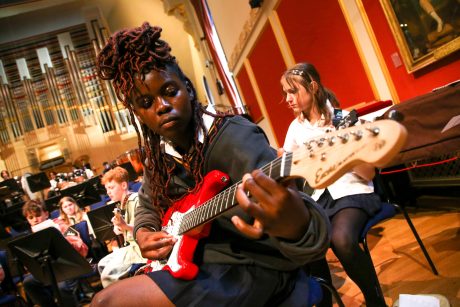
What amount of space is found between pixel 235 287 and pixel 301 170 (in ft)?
1.58

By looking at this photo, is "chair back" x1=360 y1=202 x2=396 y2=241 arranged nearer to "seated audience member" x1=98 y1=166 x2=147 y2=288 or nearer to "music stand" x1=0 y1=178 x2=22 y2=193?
"seated audience member" x1=98 y1=166 x2=147 y2=288

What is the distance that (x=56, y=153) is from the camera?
12914mm

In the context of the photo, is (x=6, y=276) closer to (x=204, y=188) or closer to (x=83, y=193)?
(x=83, y=193)

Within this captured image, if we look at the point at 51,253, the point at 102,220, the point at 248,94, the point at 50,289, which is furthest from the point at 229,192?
the point at 248,94

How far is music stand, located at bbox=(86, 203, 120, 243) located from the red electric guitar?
8.89ft

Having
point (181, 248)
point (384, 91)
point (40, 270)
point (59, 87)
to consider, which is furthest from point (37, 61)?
point (181, 248)

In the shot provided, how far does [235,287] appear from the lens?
1099mm

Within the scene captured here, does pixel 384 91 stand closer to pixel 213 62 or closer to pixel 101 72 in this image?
pixel 101 72

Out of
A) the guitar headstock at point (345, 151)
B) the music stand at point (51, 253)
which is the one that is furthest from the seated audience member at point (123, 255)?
the guitar headstock at point (345, 151)

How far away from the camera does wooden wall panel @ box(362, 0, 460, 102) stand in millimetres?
2906

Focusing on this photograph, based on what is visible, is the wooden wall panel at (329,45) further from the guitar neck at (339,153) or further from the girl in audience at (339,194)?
the guitar neck at (339,153)

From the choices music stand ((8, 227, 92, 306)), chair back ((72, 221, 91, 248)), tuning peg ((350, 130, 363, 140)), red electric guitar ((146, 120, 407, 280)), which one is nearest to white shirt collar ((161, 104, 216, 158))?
red electric guitar ((146, 120, 407, 280))

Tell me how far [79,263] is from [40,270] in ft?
1.59

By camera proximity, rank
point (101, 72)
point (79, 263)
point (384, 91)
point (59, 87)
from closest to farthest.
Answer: point (101, 72), point (79, 263), point (384, 91), point (59, 87)
